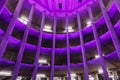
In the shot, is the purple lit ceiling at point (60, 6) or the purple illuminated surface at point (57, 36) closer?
the purple illuminated surface at point (57, 36)

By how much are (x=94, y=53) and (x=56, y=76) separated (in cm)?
629

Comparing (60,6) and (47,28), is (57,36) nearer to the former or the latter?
(47,28)

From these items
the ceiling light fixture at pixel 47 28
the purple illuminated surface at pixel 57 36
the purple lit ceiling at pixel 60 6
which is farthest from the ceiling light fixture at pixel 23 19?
the ceiling light fixture at pixel 47 28

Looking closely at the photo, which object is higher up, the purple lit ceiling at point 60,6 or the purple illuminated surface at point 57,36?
the purple lit ceiling at point 60,6

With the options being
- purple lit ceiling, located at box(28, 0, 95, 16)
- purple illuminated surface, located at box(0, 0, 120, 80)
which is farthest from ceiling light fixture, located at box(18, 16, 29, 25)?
purple lit ceiling, located at box(28, 0, 95, 16)

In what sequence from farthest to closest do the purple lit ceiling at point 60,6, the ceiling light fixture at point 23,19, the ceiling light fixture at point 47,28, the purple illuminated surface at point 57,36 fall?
the ceiling light fixture at point 47,28 < the purple lit ceiling at point 60,6 < the ceiling light fixture at point 23,19 < the purple illuminated surface at point 57,36

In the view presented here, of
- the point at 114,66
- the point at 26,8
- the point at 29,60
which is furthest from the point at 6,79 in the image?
the point at 114,66

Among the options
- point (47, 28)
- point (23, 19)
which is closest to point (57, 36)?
point (47, 28)

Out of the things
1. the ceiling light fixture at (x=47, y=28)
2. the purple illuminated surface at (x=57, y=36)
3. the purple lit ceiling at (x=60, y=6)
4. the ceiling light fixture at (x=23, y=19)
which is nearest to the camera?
the purple illuminated surface at (x=57, y=36)

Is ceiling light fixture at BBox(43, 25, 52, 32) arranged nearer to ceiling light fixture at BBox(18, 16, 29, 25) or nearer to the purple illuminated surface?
the purple illuminated surface

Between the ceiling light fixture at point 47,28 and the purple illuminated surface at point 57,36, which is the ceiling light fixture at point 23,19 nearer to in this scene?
the purple illuminated surface at point 57,36

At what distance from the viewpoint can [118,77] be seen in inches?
562

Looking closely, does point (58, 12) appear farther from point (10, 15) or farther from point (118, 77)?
point (118, 77)

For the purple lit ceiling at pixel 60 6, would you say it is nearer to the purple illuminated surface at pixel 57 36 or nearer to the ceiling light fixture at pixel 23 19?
the purple illuminated surface at pixel 57 36
